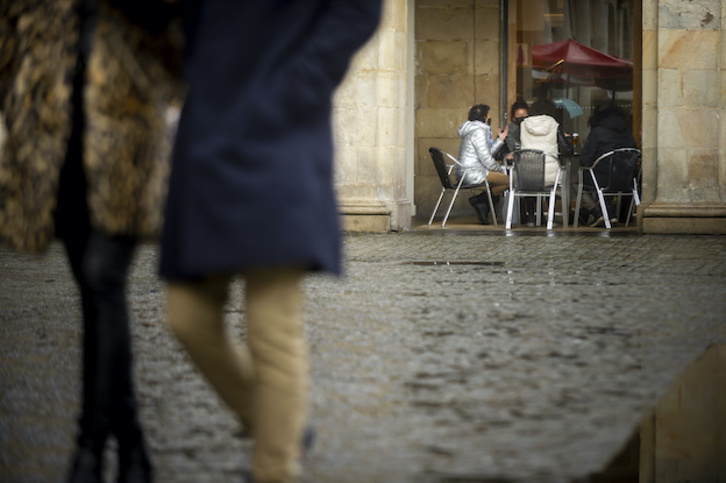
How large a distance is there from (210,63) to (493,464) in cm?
141

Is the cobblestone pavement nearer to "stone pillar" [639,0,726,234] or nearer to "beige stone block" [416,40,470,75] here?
"stone pillar" [639,0,726,234]

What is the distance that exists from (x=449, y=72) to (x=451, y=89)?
0.26 m

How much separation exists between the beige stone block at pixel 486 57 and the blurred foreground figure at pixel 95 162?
53.6 feet

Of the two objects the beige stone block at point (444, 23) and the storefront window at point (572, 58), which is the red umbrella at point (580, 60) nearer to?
the storefront window at point (572, 58)

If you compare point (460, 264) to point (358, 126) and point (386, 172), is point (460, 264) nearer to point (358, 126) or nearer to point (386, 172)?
point (386, 172)

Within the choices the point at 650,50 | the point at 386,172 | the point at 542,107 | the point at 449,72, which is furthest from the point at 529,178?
the point at 449,72

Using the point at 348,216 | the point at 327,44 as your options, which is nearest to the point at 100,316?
the point at 327,44

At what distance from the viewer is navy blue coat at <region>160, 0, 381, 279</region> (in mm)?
2660

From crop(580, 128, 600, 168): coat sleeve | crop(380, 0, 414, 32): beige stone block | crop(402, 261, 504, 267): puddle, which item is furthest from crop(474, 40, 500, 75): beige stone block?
crop(402, 261, 504, 267): puddle

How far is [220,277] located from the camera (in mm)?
2852

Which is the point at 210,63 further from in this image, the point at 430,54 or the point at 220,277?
the point at 430,54

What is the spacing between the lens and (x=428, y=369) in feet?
16.4

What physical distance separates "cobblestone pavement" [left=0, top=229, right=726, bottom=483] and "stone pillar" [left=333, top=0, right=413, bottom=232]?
15.1 ft

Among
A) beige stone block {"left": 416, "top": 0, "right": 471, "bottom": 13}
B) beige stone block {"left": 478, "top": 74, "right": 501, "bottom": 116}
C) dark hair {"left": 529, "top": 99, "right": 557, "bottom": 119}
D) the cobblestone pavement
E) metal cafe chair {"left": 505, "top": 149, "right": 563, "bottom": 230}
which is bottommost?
the cobblestone pavement
